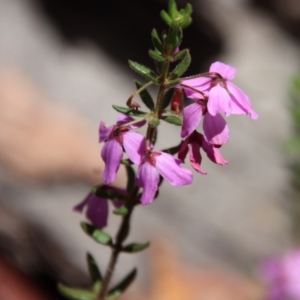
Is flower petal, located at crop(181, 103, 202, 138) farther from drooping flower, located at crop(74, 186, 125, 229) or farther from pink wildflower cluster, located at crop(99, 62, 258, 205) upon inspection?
drooping flower, located at crop(74, 186, 125, 229)

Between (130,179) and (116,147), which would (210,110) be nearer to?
(116,147)

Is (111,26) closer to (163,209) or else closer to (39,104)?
(39,104)

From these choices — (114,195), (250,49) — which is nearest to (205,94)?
(114,195)

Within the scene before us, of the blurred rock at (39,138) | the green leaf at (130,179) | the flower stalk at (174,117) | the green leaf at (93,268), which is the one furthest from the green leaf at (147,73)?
the blurred rock at (39,138)

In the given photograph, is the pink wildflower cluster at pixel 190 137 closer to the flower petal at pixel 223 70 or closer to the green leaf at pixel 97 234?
the flower petal at pixel 223 70

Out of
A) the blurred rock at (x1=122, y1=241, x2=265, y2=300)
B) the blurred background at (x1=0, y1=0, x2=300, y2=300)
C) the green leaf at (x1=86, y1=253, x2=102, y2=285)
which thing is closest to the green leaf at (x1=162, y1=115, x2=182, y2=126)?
the green leaf at (x1=86, y1=253, x2=102, y2=285)
